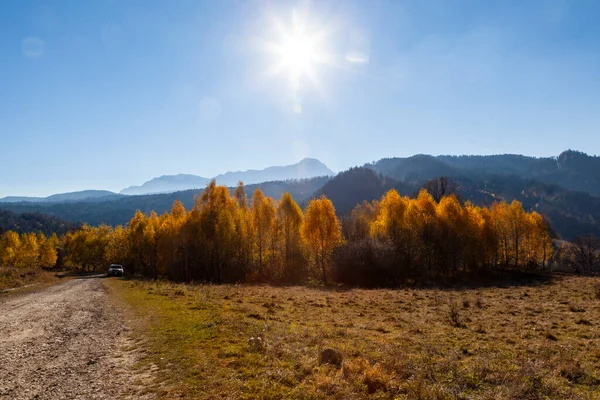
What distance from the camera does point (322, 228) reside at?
54.1 meters

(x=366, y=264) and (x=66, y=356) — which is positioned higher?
(x=66, y=356)

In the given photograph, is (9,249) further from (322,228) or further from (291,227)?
(322,228)

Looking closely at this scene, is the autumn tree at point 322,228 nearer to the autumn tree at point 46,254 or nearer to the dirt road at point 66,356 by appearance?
the dirt road at point 66,356

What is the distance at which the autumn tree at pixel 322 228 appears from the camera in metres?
54.3

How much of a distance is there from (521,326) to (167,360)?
18.9 meters

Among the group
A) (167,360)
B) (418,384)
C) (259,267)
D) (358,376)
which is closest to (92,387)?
(167,360)

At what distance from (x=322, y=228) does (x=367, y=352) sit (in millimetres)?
42053

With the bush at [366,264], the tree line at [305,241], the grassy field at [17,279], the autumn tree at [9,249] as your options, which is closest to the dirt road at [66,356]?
the grassy field at [17,279]

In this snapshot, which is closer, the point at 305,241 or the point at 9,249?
the point at 305,241

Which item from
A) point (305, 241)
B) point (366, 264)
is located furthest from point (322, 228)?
point (366, 264)

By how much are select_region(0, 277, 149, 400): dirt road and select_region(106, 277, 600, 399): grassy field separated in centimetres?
99

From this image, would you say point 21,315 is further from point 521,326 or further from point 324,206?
point 324,206

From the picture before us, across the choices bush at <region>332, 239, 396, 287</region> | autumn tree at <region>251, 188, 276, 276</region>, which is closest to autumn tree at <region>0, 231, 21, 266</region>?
autumn tree at <region>251, 188, 276, 276</region>

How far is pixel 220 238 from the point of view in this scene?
53094 mm
